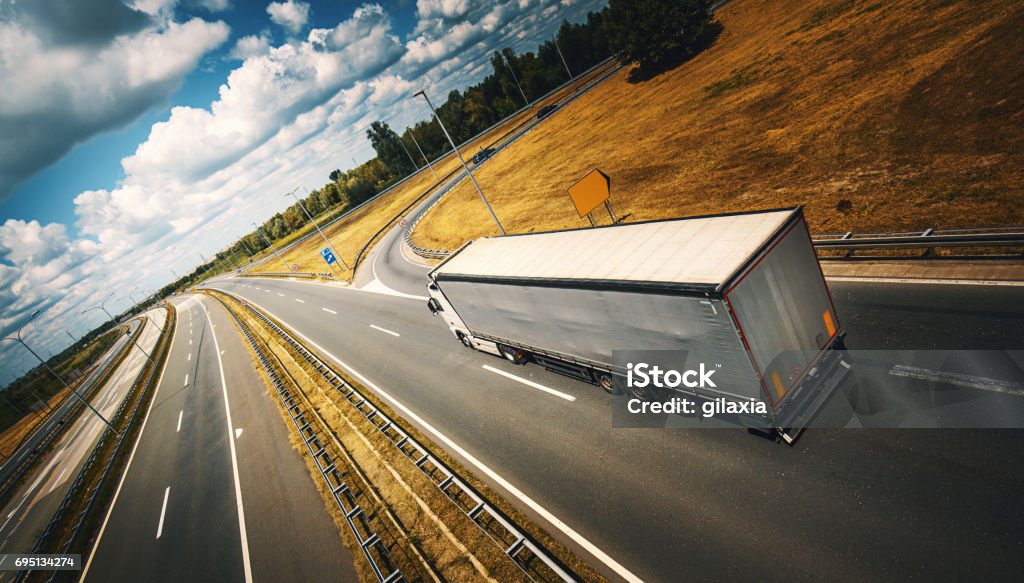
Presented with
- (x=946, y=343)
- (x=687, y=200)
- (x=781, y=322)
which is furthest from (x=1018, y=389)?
(x=687, y=200)

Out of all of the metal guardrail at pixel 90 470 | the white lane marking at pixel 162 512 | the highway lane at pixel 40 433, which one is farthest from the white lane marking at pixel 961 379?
the highway lane at pixel 40 433

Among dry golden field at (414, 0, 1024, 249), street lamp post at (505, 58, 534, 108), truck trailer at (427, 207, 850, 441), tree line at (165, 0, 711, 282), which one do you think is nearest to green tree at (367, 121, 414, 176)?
tree line at (165, 0, 711, 282)

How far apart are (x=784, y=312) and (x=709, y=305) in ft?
6.59

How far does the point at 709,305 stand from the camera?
7.07 meters

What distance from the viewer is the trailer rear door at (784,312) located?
23.5ft

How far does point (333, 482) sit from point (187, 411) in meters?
20.9

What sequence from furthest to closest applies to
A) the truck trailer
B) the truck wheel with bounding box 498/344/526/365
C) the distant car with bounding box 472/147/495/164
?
the distant car with bounding box 472/147/495/164
the truck wheel with bounding box 498/344/526/365
the truck trailer

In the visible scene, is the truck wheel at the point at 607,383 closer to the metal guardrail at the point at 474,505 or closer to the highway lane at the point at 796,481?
the highway lane at the point at 796,481

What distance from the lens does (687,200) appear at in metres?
22.6

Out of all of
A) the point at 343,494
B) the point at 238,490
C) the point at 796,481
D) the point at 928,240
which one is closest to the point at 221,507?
the point at 238,490

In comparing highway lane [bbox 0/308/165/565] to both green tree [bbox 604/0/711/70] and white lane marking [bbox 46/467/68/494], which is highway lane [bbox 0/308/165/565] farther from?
green tree [bbox 604/0/711/70]

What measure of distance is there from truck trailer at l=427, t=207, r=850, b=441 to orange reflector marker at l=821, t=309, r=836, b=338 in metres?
0.02

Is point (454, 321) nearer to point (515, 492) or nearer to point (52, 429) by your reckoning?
point (515, 492)

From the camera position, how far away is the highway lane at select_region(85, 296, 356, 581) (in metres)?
11.6
